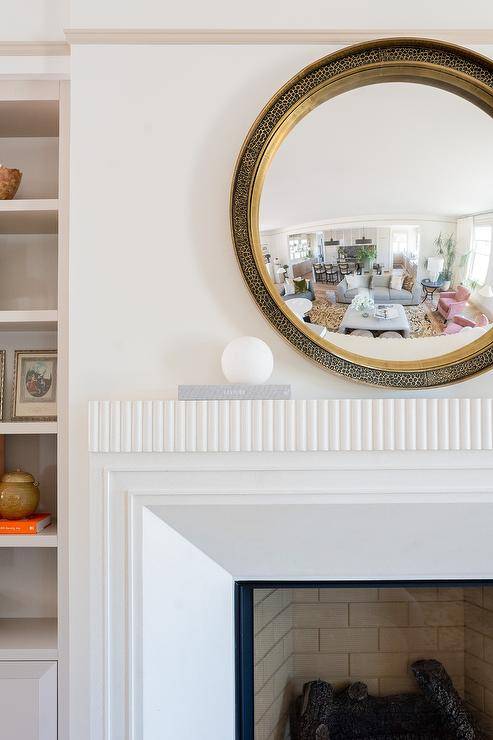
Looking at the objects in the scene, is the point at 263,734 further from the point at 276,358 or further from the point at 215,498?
the point at 276,358

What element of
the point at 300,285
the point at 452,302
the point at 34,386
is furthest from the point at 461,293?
the point at 34,386

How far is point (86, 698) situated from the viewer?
70.5 inches

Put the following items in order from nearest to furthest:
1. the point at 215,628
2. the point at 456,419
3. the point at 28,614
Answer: the point at 456,419
the point at 215,628
the point at 28,614

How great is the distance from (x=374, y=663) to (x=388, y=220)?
1249 mm

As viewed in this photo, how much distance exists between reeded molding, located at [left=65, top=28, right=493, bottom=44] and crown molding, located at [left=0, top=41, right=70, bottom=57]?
7 centimetres

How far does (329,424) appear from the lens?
1713mm

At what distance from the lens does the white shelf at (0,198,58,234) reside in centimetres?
194

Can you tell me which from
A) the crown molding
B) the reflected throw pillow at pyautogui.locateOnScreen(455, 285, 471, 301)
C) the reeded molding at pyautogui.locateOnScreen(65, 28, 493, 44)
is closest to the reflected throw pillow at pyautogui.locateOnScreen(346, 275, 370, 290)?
the reflected throw pillow at pyautogui.locateOnScreen(455, 285, 471, 301)

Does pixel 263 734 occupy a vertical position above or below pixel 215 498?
below

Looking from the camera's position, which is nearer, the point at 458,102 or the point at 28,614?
the point at 458,102

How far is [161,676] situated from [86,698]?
0.20 m

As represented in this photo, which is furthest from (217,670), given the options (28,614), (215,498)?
(28,614)

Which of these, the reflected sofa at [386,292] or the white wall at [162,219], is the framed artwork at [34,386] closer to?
the white wall at [162,219]

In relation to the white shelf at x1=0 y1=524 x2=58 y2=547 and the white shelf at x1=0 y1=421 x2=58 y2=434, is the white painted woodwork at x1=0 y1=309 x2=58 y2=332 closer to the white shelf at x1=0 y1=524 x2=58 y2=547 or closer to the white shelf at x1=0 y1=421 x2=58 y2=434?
the white shelf at x1=0 y1=421 x2=58 y2=434
